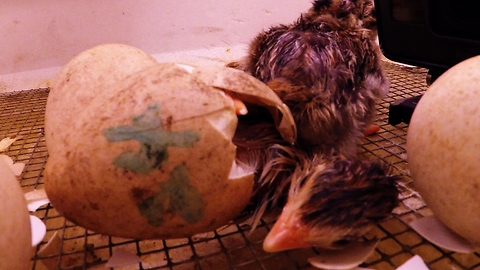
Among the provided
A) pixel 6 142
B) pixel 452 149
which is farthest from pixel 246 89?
pixel 6 142

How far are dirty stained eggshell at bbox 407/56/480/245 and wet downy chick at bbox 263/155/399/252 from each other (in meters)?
0.05

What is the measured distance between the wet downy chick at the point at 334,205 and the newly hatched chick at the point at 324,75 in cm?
11

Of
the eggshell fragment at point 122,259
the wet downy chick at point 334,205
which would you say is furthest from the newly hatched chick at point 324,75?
the eggshell fragment at point 122,259

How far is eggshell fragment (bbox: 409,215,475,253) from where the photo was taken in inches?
21.6

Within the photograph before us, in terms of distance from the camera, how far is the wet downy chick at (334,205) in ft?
1.54

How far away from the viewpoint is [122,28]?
1.56 meters

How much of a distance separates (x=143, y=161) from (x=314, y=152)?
0.82ft

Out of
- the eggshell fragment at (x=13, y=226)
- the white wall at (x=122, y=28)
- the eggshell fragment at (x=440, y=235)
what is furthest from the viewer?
the white wall at (x=122, y=28)

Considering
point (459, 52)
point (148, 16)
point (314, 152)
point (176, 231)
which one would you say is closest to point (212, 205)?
point (176, 231)

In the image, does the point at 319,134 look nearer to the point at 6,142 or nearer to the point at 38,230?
the point at 38,230

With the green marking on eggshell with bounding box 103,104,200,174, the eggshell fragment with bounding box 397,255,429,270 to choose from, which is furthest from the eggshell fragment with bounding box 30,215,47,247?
the eggshell fragment with bounding box 397,255,429,270

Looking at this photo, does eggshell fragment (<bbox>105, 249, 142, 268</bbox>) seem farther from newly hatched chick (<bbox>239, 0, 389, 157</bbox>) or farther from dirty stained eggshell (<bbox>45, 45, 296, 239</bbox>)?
newly hatched chick (<bbox>239, 0, 389, 157</bbox>)

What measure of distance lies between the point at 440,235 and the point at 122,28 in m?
1.30

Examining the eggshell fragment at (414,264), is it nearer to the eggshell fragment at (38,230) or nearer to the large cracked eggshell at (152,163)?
the large cracked eggshell at (152,163)
